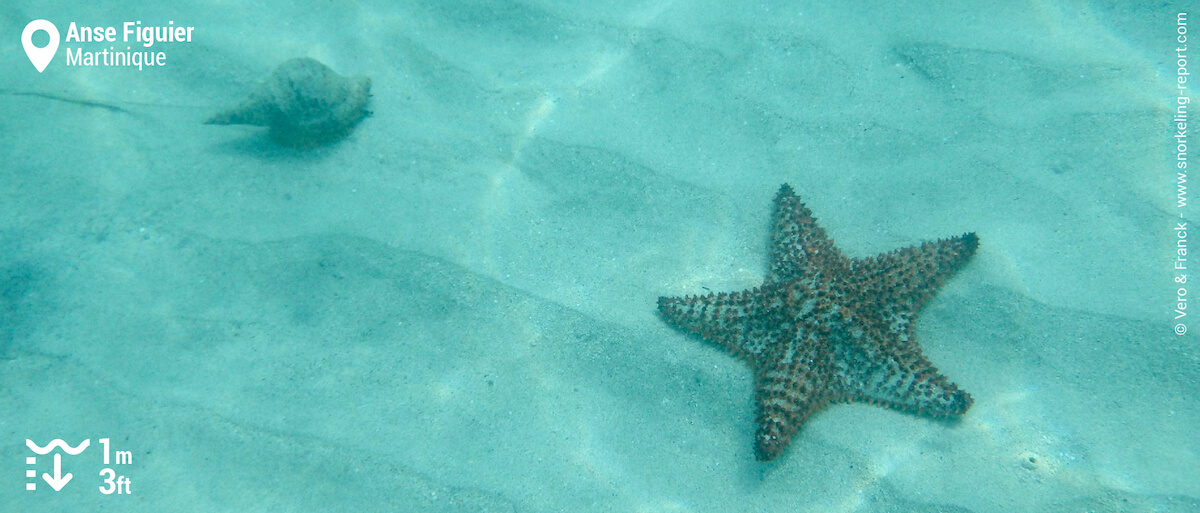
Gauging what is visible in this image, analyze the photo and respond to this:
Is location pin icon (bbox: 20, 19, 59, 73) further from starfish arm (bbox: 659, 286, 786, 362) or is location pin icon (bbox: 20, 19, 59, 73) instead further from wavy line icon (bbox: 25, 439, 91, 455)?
starfish arm (bbox: 659, 286, 786, 362)

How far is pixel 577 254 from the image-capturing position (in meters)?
4.30

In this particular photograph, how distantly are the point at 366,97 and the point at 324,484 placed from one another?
10.5ft

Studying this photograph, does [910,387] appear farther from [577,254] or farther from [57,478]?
[57,478]

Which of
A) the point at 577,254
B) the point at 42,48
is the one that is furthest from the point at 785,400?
the point at 42,48

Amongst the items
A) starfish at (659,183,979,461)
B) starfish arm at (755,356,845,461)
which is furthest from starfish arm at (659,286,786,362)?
starfish arm at (755,356,845,461)

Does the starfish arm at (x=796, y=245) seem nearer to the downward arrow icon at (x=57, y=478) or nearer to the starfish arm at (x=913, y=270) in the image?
the starfish arm at (x=913, y=270)

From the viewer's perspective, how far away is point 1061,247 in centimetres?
401

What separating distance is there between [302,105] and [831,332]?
14.4 feet

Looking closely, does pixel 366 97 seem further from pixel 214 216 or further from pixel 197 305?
pixel 197 305

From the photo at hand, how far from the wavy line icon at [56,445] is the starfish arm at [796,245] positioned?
485 centimetres

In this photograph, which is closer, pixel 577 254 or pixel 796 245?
pixel 796 245

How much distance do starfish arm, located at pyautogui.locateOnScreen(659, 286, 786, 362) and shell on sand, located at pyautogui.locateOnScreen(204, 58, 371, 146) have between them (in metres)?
3.24

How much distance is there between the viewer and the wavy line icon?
387 cm

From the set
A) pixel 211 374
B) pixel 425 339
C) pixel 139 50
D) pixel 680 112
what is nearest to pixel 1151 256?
pixel 680 112
